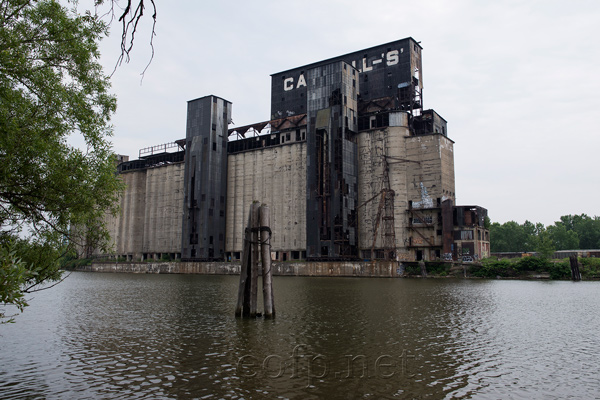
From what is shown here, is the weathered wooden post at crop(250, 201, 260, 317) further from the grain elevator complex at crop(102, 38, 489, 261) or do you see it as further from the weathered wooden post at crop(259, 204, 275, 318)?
the grain elevator complex at crop(102, 38, 489, 261)

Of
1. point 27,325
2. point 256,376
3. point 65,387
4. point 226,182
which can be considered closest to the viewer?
point 65,387

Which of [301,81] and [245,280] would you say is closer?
[245,280]

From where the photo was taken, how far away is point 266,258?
23.5 meters

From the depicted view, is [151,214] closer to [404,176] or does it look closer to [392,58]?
[404,176]

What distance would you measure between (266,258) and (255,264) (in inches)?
29.7

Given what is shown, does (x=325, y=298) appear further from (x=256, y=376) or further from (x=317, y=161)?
(x=317, y=161)

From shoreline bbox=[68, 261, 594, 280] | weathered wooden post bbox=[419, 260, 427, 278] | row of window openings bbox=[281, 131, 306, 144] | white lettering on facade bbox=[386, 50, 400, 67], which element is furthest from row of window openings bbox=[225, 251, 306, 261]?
white lettering on facade bbox=[386, 50, 400, 67]

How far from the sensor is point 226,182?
362 ft

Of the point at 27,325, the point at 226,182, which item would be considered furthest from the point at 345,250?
the point at 27,325

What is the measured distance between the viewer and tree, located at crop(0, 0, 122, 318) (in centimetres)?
1170

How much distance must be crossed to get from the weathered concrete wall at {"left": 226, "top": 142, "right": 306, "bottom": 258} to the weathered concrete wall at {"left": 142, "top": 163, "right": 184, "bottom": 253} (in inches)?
632

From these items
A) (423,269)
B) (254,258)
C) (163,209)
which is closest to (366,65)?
(423,269)

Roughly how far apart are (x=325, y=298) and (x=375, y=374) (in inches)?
928

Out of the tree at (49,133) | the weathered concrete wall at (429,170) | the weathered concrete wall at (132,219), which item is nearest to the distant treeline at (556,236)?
the weathered concrete wall at (429,170)
